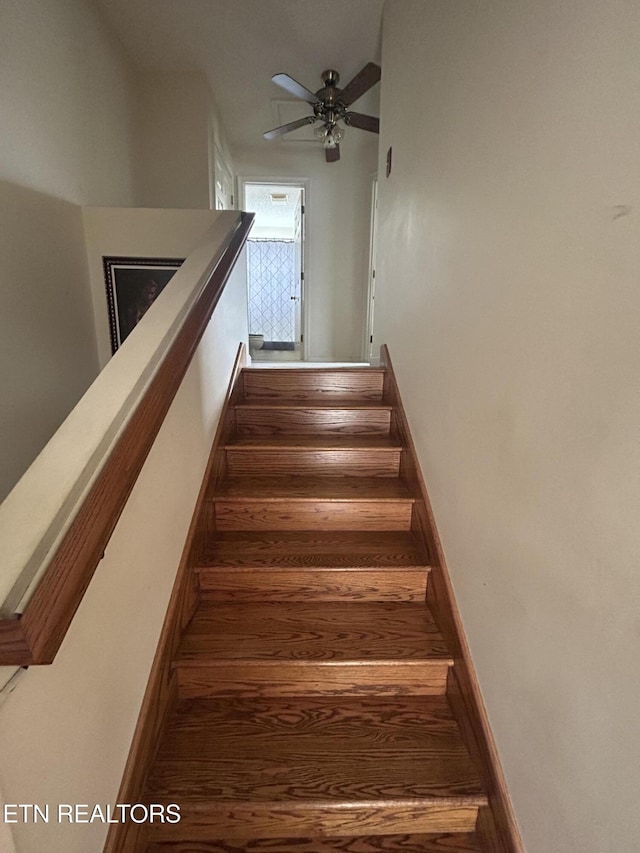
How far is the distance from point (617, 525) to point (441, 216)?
119cm

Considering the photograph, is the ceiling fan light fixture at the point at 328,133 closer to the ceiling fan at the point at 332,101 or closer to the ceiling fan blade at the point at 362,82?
the ceiling fan at the point at 332,101

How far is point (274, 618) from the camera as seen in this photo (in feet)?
4.42

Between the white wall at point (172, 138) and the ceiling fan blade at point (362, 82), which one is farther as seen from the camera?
the white wall at point (172, 138)

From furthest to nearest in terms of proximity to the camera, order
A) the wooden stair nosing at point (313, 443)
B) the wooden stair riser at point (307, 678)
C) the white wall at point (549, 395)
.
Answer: the wooden stair nosing at point (313, 443) < the wooden stair riser at point (307, 678) < the white wall at point (549, 395)

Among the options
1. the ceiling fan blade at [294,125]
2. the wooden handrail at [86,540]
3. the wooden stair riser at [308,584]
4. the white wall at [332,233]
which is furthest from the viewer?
the white wall at [332,233]

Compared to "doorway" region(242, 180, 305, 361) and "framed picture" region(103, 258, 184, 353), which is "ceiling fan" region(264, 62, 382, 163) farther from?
"doorway" region(242, 180, 305, 361)

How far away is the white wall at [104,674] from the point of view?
570 millimetres

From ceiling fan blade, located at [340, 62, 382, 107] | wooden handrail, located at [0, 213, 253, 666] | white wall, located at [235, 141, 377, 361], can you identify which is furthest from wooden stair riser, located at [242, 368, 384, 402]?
white wall, located at [235, 141, 377, 361]

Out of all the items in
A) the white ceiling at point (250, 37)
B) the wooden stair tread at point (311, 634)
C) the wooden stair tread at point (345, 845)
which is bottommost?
the wooden stair tread at point (345, 845)

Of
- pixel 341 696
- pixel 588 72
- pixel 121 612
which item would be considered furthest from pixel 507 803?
pixel 588 72

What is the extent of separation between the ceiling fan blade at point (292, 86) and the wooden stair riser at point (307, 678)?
3.19 m

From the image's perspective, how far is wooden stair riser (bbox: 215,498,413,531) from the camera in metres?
1.61

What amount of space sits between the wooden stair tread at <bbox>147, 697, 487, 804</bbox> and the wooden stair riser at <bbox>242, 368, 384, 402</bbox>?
1454 mm

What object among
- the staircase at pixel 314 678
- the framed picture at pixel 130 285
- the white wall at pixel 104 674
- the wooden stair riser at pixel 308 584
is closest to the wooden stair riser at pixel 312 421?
the staircase at pixel 314 678
